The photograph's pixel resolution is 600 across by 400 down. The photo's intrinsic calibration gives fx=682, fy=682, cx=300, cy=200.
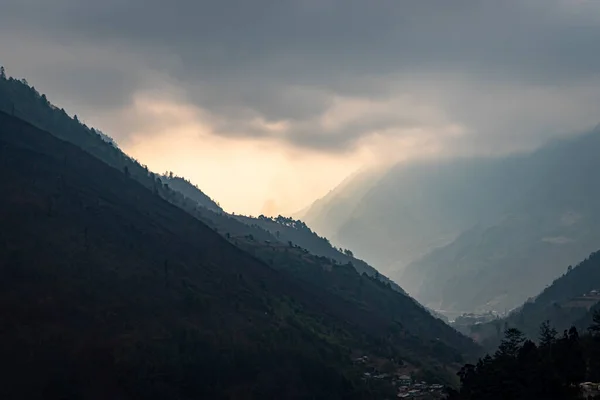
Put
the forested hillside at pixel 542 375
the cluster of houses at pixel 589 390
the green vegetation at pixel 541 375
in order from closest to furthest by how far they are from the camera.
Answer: the cluster of houses at pixel 589 390 < the forested hillside at pixel 542 375 < the green vegetation at pixel 541 375

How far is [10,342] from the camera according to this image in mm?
155875

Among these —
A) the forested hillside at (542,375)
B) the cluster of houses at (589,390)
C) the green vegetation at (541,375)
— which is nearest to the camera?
the cluster of houses at (589,390)

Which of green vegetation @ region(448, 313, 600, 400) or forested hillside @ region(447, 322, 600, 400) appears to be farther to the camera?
green vegetation @ region(448, 313, 600, 400)

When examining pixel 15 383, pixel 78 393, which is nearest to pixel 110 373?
pixel 78 393

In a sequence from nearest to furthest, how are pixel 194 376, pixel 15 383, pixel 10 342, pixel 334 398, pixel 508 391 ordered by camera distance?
pixel 508 391
pixel 15 383
pixel 10 342
pixel 194 376
pixel 334 398

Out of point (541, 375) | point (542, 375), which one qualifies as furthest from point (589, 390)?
point (541, 375)

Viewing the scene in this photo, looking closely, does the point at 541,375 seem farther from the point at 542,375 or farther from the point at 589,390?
the point at 589,390

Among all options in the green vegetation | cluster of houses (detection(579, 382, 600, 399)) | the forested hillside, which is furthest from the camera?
the green vegetation

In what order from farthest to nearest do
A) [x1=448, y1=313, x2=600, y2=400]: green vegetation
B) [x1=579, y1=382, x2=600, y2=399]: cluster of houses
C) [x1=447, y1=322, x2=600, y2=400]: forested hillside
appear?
[x1=448, y1=313, x2=600, y2=400]: green vegetation
[x1=447, y1=322, x2=600, y2=400]: forested hillside
[x1=579, y1=382, x2=600, y2=399]: cluster of houses

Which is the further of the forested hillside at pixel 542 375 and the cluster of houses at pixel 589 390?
the forested hillside at pixel 542 375

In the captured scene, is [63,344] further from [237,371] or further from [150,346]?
[237,371]

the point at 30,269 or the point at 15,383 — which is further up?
the point at 30,269

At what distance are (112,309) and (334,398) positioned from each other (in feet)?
211

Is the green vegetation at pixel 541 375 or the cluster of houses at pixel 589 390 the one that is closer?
the cluster of houses at pixel 589 390
